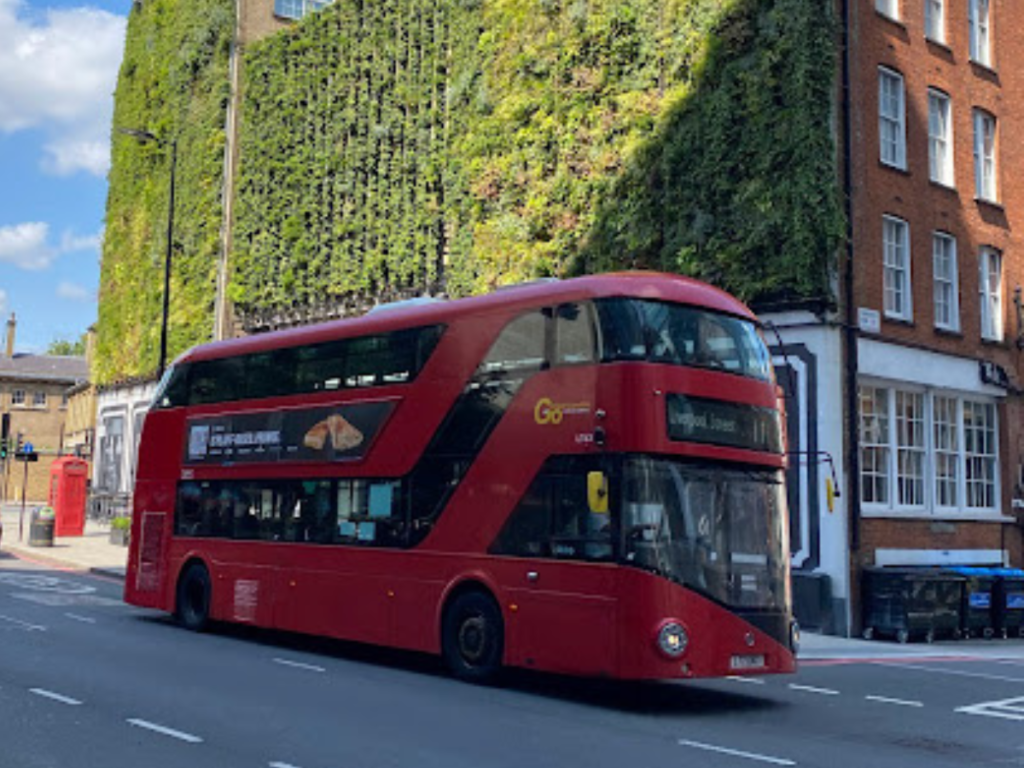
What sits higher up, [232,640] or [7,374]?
[7,374]

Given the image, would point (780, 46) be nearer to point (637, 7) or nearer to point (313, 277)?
point (637, 7)

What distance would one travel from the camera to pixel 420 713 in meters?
9.91

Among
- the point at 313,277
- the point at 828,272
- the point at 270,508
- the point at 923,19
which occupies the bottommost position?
the point at 270,508

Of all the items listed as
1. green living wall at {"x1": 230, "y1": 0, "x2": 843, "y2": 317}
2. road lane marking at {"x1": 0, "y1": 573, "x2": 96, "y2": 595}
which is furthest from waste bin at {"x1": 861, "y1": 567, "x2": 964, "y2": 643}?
road lane marking at {"x1": 0, "y1": 573, "x2": 96, "y2": 595}

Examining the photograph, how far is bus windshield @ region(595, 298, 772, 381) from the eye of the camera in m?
10.9

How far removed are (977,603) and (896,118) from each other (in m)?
9.81

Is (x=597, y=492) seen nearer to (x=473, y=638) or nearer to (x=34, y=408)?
(x=473, y=638)

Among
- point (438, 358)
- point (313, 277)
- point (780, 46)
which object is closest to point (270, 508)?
point (438, 358)

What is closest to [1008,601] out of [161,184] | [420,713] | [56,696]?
[420,713]

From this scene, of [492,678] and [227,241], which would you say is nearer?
[492,678]

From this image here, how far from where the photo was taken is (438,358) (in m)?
12.9

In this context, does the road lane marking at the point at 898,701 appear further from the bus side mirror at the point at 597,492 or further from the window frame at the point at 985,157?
the window frame at the point at 985,157

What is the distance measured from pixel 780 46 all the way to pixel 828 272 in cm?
451

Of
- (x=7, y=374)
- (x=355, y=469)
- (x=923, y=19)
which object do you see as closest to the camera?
(x=355, y=469)
